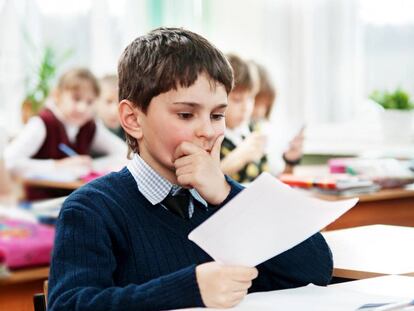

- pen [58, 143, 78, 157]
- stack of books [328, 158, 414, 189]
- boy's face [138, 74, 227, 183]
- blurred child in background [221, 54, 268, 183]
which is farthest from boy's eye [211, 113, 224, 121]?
pen [58, 143, 78, 157]

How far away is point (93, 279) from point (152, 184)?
0.86 ft

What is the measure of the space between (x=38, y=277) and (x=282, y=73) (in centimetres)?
285

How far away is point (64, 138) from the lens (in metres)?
4.47

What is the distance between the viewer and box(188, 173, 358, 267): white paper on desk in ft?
4.22

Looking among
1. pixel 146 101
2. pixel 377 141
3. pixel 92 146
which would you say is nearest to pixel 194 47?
pixel 146 101

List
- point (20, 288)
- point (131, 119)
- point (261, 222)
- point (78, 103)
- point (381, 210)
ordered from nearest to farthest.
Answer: point (261, 222), point (131, 119), point (20, 288), point (381, 210), point (78, 103)

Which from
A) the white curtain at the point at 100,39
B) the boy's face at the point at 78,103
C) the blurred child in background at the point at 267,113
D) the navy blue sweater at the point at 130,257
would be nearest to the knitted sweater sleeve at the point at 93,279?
the navy blue sweater at the point at 130,257

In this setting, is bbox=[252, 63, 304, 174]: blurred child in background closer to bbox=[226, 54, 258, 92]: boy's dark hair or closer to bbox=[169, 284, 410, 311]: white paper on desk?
bbox=[226, 54, 258, 92]: boy's dark hair

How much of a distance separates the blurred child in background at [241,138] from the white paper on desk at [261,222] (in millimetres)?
2458

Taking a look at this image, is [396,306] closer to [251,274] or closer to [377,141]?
[251,274]

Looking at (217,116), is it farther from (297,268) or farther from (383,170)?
(383,170)

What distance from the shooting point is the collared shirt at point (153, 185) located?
1612 mm

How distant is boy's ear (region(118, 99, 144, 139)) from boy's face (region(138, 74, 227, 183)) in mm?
35

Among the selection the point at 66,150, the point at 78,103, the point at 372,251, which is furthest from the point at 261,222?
the point at 78,103
